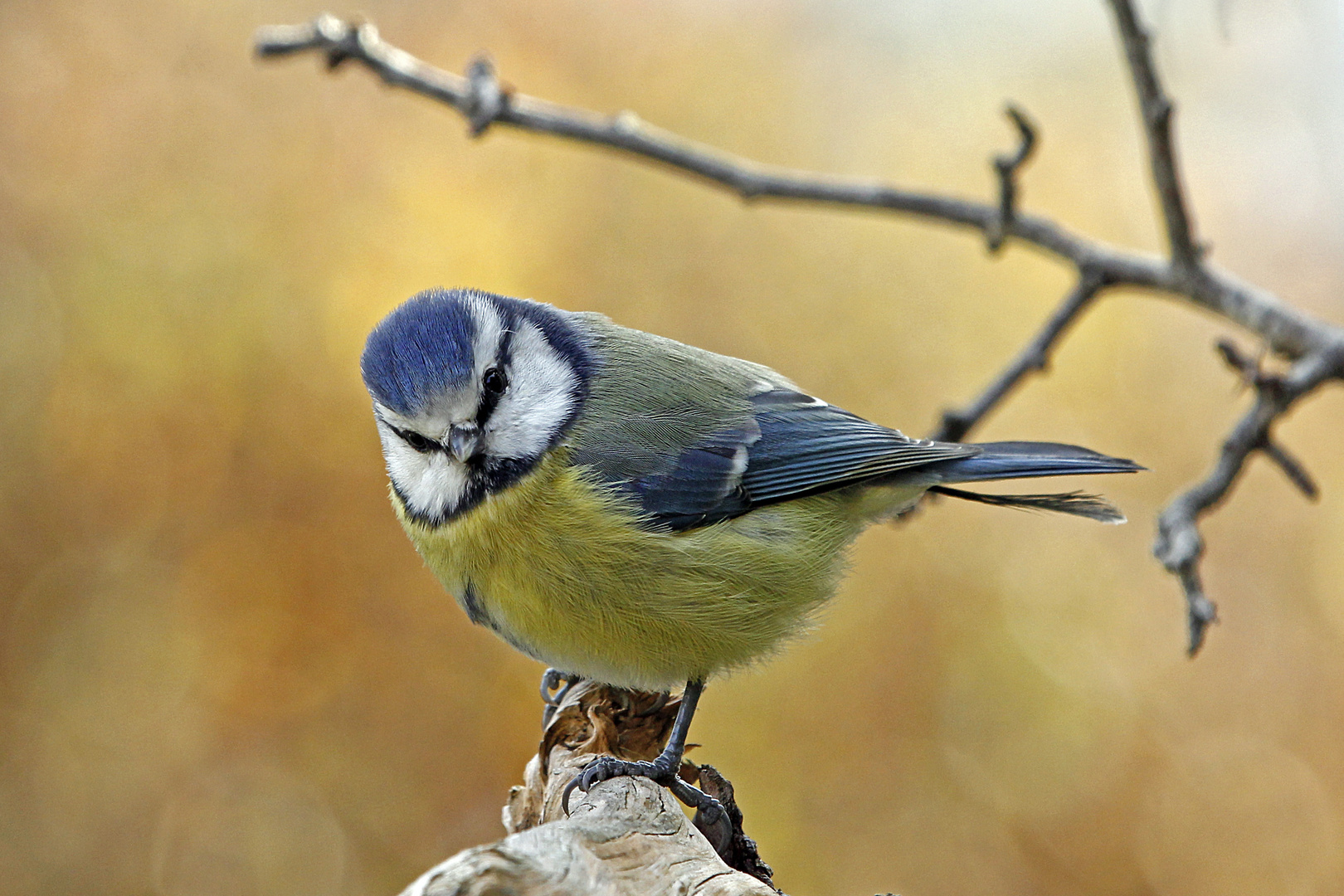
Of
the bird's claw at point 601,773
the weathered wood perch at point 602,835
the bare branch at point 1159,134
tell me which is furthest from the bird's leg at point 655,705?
the bare branch at point 1159,134

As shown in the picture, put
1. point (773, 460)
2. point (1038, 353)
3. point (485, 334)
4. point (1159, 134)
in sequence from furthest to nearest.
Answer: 1. point (1038, 353)
2. point (773, 460)
3. point (1159, 134)
4. point (485, 334)

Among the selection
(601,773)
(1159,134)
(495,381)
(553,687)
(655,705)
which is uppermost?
(1159,134)

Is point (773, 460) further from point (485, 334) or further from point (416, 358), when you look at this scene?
point (416, 358)

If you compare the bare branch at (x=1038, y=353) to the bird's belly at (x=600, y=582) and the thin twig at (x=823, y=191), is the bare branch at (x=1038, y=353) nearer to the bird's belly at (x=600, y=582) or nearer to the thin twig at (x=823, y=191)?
the thin twig at (x=823, y=191)

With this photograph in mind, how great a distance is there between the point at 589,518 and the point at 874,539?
6.11 ft

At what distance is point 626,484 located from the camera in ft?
7.37

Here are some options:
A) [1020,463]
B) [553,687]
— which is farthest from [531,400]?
[1020,463]

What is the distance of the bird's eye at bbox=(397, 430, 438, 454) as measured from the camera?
2145mm

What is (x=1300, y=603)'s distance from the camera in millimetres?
→ 3623

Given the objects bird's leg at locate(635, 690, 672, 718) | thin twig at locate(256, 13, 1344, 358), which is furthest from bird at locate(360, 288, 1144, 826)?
thin twig at locate(256, 13, 1344, 358)

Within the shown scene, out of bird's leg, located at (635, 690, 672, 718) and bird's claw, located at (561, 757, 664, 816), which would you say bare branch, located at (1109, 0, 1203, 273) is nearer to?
bird's leg, located at (635, 690, 672, 718)

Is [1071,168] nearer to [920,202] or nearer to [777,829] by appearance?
[920,202]

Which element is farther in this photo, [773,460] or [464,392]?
[773,460]

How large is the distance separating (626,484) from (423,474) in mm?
384
